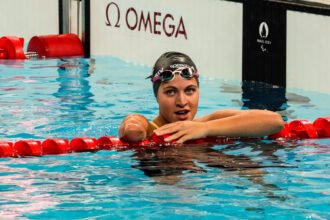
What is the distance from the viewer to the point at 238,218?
5082 mm

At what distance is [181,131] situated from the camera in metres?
6.31

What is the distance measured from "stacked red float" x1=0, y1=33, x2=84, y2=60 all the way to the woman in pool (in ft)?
19.3

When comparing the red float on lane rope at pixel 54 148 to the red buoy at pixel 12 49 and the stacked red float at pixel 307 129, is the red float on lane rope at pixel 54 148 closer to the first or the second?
the stacked red float at pixel 307 129

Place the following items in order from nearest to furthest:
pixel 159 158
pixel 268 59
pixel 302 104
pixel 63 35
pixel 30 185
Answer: pixel 30 185
pixel 159 158
pixel 302 104
pixel 268 59
pixel 63 35

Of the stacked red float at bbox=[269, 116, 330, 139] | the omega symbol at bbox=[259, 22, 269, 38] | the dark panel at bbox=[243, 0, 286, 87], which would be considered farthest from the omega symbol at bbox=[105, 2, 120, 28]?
the stacked red float at bbox=[269, 116, 330, 139]

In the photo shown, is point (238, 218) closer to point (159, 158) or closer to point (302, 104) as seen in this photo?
point (159, 158)

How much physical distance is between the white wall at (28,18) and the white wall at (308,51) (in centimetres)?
482

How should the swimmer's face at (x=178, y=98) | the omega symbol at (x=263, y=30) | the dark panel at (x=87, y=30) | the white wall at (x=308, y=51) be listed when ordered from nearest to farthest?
the swimmer's face at (x=178, y=98)
the white wall at (x=308, y=51)
the omega symbol at (x=263, y=30)
the dark panel at (x=87, y=30)

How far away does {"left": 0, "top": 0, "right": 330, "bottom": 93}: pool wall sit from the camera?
369 inches

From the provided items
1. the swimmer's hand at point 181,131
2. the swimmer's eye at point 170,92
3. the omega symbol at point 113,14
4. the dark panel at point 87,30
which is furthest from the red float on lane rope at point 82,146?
the dark panel at point 87,30

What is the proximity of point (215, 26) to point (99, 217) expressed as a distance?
18.5 feet

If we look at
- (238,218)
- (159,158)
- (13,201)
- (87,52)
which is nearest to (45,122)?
(159,158)

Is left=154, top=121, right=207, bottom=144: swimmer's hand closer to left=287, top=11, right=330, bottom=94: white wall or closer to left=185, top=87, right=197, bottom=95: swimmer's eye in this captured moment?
left=185, top=87, right=197, bottom=95: swimmer's eye

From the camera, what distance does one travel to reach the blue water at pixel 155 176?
5.25m
